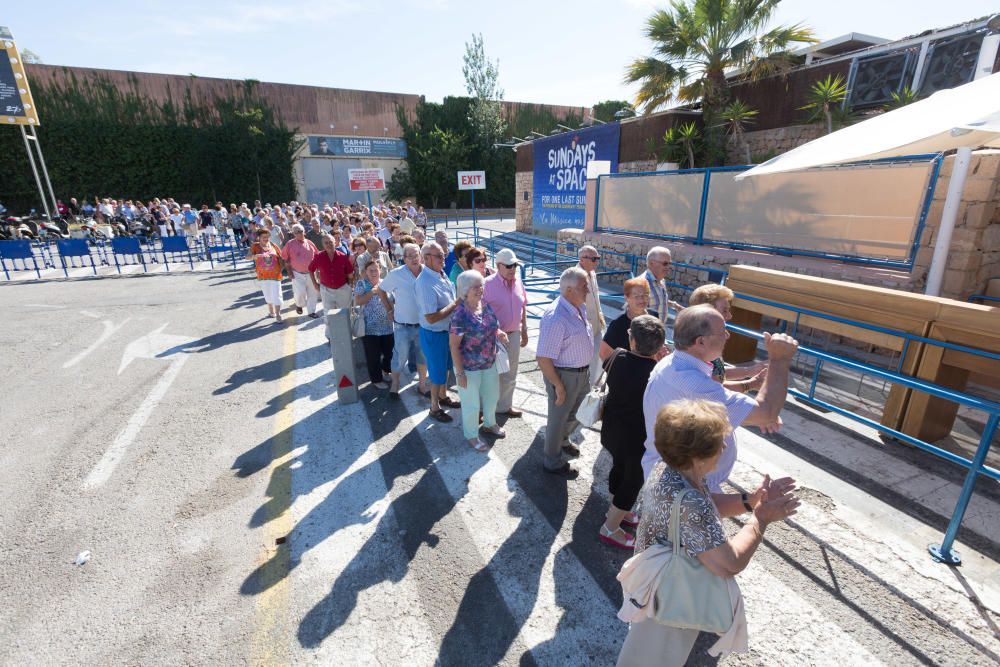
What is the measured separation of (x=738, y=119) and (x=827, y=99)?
2427 millimetres

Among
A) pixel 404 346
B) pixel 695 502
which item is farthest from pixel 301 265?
pixel 695 502

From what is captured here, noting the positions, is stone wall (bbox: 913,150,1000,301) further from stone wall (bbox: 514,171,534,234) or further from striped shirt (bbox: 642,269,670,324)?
stone wall (bbox: 514,171,534,234)

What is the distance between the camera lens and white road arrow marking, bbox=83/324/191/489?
176 inches

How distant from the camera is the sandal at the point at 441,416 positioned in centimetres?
530

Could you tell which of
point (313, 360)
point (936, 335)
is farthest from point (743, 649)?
point (313, 360)

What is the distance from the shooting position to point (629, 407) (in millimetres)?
2979

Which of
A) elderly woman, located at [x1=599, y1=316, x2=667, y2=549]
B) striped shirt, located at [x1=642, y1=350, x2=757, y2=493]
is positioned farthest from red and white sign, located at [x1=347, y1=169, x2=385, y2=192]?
striped shirt, located at [x1=642, y1=350, x2=757, y2=493]

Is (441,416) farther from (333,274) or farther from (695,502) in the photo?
(695,502)

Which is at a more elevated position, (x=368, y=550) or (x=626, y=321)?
(x=626, y=321)

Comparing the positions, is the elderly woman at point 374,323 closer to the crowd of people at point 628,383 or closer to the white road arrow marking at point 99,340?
the crowd of people at point 628,383

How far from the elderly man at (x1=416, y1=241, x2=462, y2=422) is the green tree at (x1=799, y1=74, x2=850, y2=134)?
43.1 ft

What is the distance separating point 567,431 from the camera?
14.2 ft

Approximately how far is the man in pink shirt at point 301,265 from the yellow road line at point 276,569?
435cm

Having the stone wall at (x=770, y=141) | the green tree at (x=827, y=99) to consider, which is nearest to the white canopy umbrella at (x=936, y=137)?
the green tree at (x=827, y=99)
